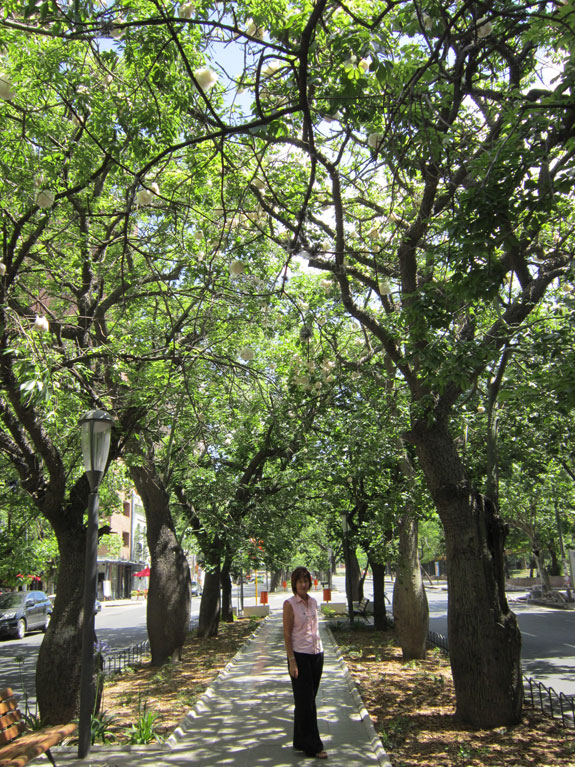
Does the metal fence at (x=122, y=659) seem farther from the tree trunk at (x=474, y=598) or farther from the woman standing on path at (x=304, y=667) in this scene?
the tree trunk at (x=474, y=598)

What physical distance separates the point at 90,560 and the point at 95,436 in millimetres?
1256

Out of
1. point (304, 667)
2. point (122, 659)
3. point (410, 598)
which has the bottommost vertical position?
point (122, 659)

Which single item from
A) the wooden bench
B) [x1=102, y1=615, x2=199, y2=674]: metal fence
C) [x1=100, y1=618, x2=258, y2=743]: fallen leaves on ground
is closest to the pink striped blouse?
[x1=100, y1=618, x2=258, y2=743]: fallen leaves on ground

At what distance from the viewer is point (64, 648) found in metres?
7.34

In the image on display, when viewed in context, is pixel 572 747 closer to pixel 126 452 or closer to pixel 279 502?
pixel 126 452

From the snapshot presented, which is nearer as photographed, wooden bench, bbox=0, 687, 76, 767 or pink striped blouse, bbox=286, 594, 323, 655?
wooden bench, bbox=0, 687, 76, 767

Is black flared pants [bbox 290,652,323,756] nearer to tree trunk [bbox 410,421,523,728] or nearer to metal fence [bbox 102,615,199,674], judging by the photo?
tree trunk [bbox 410,421,523,728]

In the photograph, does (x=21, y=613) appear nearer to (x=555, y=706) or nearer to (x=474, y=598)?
(x=555, y=706)

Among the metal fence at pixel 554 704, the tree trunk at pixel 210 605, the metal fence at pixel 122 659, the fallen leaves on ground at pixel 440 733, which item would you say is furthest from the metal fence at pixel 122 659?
the metal fence at pixel 554 704

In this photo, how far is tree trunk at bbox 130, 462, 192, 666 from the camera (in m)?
12.1

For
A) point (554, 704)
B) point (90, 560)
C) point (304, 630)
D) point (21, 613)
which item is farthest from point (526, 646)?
point (21, 613)

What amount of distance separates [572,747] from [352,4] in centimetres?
825

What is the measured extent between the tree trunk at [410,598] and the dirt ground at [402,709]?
346mm

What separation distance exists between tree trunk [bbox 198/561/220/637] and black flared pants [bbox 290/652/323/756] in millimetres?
11045
